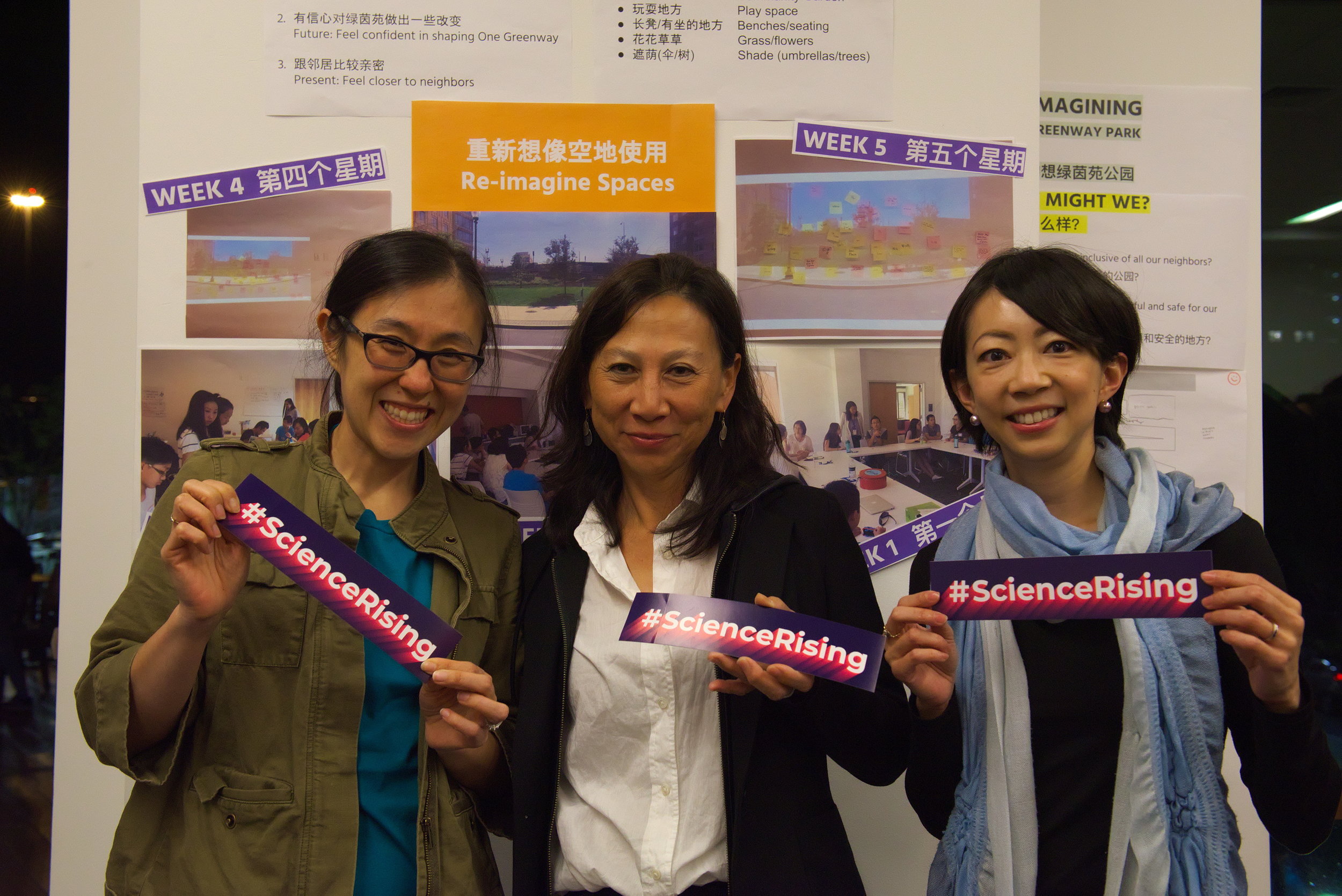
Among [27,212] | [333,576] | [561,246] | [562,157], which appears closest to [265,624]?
[333,576]

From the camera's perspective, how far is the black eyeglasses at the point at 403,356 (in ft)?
5.83

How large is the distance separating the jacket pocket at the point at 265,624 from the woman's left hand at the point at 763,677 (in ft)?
2.88

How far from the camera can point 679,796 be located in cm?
169

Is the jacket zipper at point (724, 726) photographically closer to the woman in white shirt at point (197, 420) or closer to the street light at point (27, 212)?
the woman in white shirt at point (197, 420)

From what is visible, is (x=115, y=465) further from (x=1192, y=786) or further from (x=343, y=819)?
(x=1192, y=786)

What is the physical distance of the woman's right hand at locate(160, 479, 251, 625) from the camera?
1.55 metres

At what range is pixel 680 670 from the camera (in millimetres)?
1755

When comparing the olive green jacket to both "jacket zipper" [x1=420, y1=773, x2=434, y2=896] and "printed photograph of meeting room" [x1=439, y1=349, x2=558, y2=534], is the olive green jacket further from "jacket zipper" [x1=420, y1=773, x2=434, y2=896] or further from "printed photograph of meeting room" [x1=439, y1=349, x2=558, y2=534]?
"printed photograph of meeting room" [x1=439, y1=349, x2=558, y2=534]

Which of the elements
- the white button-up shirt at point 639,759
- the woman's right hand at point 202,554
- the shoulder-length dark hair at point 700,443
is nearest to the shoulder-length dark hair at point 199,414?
the woman's right hand at point 202,554

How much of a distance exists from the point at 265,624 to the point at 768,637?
41.4 inches

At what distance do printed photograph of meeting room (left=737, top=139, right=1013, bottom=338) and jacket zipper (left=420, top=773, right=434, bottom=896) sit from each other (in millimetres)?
1467

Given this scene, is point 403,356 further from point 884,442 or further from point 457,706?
point 884,442

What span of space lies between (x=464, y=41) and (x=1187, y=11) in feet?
8.17

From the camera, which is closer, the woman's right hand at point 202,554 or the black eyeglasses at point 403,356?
the woman's right hand at point 202,554
